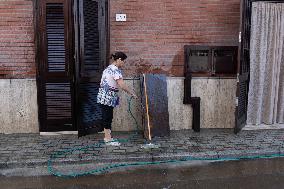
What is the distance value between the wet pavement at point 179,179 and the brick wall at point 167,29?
3.02m

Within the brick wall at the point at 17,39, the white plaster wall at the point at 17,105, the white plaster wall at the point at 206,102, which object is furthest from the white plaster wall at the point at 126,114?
the brick wall at the point at 17,39

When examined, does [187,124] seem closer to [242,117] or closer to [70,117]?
[242,117]

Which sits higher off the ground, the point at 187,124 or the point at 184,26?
the point at 184,26

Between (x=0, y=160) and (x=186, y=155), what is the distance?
3504mm

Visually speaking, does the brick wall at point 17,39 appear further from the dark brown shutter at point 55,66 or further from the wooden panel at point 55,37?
the wooden panel at point 55,37

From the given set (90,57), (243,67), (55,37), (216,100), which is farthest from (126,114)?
(243,67)

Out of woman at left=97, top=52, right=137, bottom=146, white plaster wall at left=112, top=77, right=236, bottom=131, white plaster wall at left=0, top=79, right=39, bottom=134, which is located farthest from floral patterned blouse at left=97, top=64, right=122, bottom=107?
white plaster wall at left=0, top=79, right=39, bottom=134

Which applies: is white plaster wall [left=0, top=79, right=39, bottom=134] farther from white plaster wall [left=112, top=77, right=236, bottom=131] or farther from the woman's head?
the woman's head

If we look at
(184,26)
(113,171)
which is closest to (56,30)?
(184,26)

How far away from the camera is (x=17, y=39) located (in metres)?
7.73

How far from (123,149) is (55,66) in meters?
2.60

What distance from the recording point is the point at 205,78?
8289mm

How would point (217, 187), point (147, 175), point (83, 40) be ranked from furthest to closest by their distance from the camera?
point (83, 40), point (147, 175), point (217, 187)

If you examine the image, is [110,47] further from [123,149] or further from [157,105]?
[123,149]
